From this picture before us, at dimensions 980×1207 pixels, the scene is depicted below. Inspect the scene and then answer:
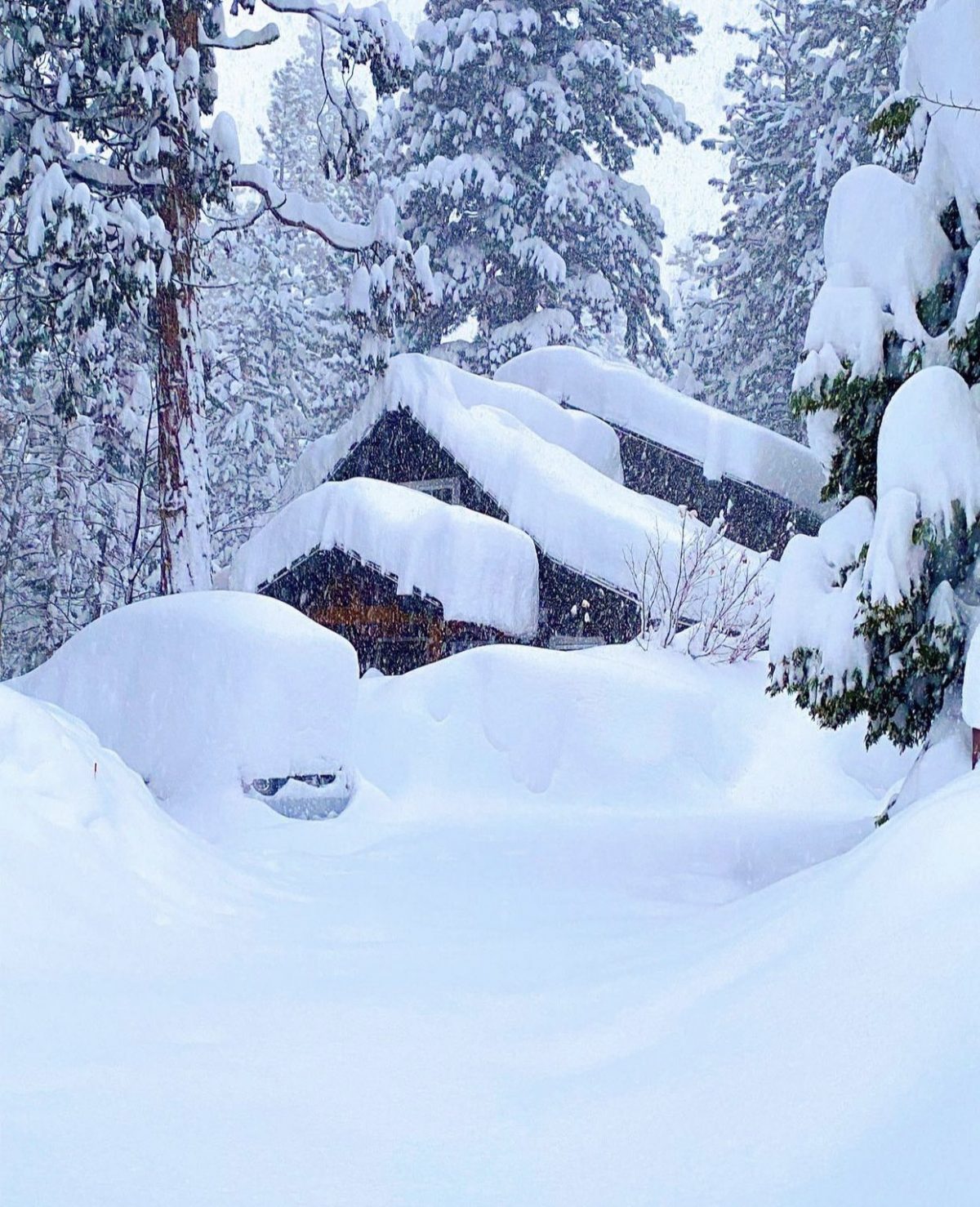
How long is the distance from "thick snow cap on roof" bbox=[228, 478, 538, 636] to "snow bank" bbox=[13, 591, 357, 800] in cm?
486

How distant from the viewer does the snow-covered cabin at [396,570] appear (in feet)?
47.4

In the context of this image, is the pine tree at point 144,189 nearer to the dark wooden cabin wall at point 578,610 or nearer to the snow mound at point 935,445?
the dark wooden cabin wall at point 578,610

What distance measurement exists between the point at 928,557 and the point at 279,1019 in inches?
156

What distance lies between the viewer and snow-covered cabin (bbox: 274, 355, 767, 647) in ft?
49.6

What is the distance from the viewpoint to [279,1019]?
3588 millimetres

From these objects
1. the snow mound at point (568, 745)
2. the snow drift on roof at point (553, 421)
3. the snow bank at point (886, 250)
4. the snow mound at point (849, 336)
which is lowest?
the snow mound at point (568, 745)

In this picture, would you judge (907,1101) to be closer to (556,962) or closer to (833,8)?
(556,962)

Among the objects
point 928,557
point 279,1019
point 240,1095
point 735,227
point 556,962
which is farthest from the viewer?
point 735,227

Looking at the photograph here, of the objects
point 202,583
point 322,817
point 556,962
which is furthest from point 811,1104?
point 202,583

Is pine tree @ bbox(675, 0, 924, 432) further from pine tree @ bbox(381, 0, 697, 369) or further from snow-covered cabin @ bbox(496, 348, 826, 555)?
snow-covered cabin @ bbox(496, 348, 826, 555)

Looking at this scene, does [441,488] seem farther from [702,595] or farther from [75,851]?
[75,851]

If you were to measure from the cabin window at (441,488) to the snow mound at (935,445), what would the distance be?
1199cm

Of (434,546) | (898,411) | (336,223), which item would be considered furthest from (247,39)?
(898,411)

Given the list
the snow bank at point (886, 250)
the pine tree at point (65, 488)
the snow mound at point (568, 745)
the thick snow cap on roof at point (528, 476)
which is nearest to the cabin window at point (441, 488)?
the thick snow cap on roof at point (528, 476)
